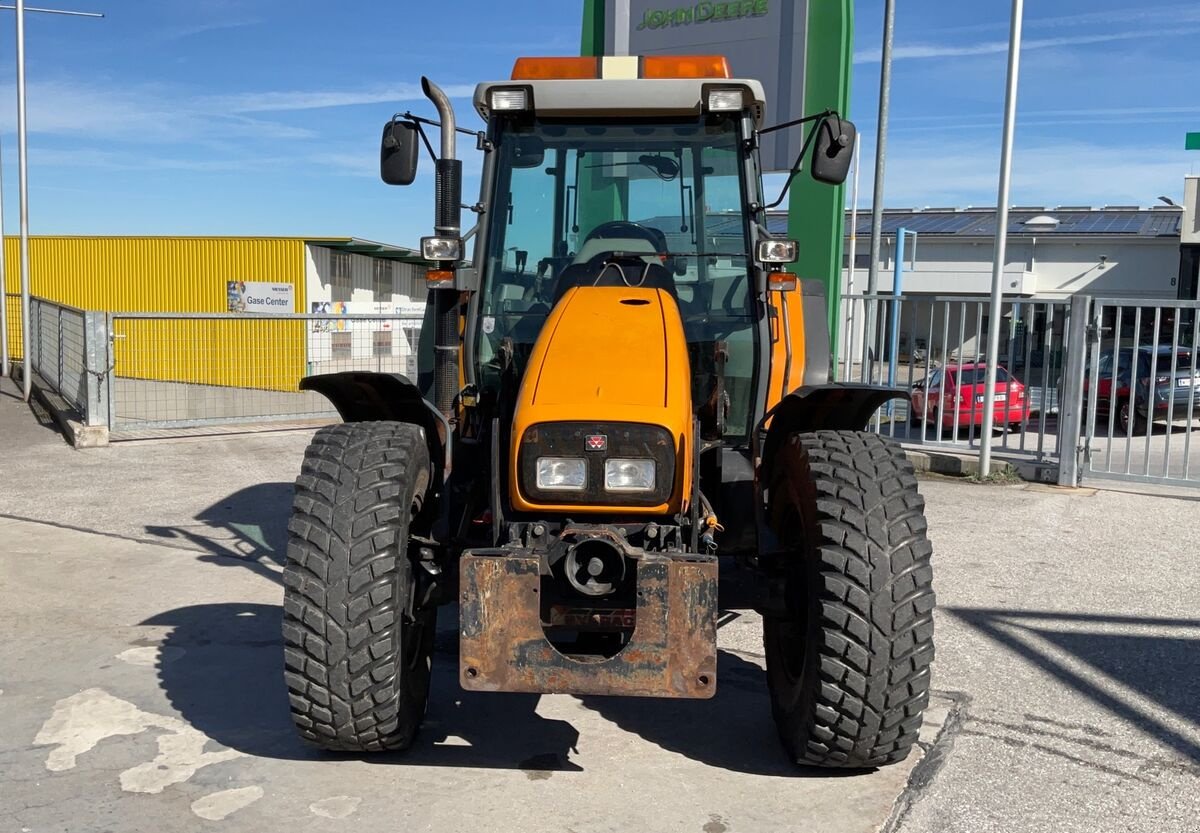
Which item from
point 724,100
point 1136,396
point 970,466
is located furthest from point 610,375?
point 1136,396

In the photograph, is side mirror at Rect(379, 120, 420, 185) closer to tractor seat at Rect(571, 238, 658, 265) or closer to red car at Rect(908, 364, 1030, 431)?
tractor seat at Rect(571, 238, 658, 265)

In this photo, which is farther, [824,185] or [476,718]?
[824,185]

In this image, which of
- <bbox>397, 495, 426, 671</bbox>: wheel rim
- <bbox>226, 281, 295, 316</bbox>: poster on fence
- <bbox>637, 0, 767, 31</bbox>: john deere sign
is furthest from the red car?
<bbox>226, 281, 295, 316</bbox>: poster on fence

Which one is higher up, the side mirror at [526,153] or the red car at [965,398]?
the side mirror at [526,153]

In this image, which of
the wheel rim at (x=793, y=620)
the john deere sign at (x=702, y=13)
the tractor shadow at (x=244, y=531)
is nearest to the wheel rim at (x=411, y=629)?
the wheel rim at (x=793, y=620)

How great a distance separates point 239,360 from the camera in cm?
1452

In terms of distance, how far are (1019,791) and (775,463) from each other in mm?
1478

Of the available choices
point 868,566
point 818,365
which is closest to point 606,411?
point 868,566

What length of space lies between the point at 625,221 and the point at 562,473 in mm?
1758

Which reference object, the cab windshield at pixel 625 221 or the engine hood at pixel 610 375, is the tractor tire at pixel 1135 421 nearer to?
the cab windshield at pixel 625 221

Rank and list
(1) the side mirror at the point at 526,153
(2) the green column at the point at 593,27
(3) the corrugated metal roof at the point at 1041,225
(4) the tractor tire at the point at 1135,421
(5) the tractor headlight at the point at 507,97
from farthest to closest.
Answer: (3) the corrugated metal roof at the point at 1041,225
(4) the tractor tire at the point at 1135,421
(2) the green column at the point at 593,27
(1) the side mirror at the point at 526,153
(5) the tractor headlight at the point at 507,97

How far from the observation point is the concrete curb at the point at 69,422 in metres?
11.5

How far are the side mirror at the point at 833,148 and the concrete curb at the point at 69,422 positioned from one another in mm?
9075

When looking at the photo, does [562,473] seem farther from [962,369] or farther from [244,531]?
[962,369]
